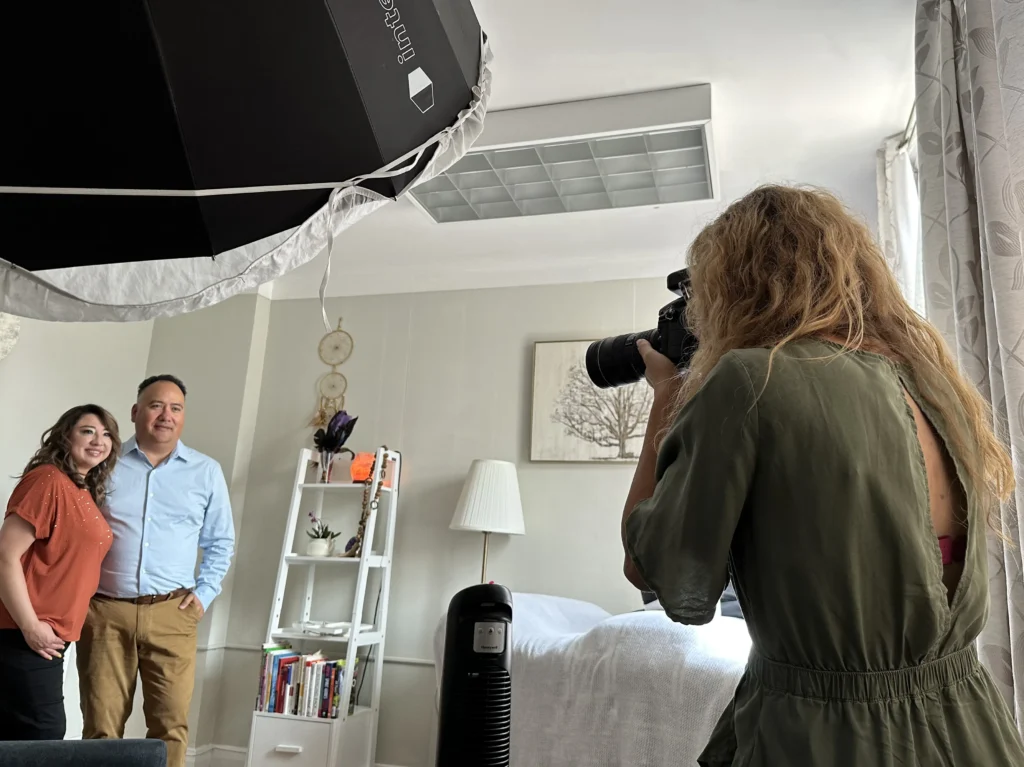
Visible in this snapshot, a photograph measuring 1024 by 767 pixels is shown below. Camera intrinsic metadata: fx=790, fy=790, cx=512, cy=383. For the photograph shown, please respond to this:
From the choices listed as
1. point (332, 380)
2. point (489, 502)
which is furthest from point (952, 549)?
point (332, 380)

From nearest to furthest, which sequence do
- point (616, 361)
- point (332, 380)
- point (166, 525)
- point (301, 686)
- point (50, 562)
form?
point (616, 361) → point (50, 562) → point (166, 525) → point (301, 686) → point (332, 380)

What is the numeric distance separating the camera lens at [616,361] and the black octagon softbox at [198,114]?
2.10ft

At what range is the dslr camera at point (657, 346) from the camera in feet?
3.83

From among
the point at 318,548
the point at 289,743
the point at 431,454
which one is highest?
the point at 431,454

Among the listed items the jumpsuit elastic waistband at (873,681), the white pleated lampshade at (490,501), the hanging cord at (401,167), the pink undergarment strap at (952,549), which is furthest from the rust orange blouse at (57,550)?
the pink undergarment strap at (952,549)

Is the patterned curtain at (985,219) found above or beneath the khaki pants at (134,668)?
above

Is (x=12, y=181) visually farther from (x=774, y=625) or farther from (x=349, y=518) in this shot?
(x=349, y=518)

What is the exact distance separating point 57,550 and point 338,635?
1.32 m

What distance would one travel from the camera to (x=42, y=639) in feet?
7.12

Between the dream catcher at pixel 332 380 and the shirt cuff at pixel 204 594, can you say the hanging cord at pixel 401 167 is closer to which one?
the shirt cuff at pixel 204 594

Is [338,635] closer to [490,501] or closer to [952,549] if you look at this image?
[490,501]

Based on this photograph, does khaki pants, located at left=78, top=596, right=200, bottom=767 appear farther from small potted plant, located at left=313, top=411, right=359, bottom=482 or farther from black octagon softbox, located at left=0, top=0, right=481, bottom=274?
black octagon softbox, located at left=0, top=0, right=481, bottom=274

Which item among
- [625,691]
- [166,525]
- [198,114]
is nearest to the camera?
[198,114]

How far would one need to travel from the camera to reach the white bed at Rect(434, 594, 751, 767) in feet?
6.35
